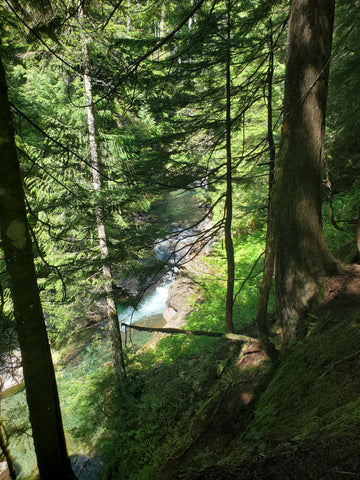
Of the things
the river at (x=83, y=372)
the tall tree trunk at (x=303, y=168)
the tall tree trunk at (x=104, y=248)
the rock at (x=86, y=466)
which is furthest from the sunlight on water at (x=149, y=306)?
the tall tree trunk at (x=303, y=168)

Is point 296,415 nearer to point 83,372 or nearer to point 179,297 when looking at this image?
point 83,372

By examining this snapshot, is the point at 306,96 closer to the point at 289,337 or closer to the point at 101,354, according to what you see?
the point at 289,337

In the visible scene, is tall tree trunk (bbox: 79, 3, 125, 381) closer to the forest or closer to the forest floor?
the forest

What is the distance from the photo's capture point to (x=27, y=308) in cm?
237

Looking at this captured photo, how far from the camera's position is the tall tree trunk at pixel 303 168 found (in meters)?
3.25

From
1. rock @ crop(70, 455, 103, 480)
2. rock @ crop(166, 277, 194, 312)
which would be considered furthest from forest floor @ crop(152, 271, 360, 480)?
rock @ crop(166, 277, 194, 312)

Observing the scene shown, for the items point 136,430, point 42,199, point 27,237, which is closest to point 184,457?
point 136,430

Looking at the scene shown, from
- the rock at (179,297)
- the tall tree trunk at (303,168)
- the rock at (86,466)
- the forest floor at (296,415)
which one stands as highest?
the tall tree trunk at (303,168)

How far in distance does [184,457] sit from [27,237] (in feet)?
10.7

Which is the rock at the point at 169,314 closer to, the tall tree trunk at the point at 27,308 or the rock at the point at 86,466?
the rock at the point at 86,466

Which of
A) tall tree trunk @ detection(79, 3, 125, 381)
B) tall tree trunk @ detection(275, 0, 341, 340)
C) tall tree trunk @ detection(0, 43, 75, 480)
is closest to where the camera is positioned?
tall tree trunk @ detection(0, 43, 75, 480)

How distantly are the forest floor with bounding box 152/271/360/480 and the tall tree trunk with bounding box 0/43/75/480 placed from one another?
50.6 inches

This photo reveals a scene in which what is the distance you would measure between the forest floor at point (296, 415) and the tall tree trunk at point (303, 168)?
315mm

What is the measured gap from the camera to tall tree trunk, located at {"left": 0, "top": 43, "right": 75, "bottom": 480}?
2.30 metres
